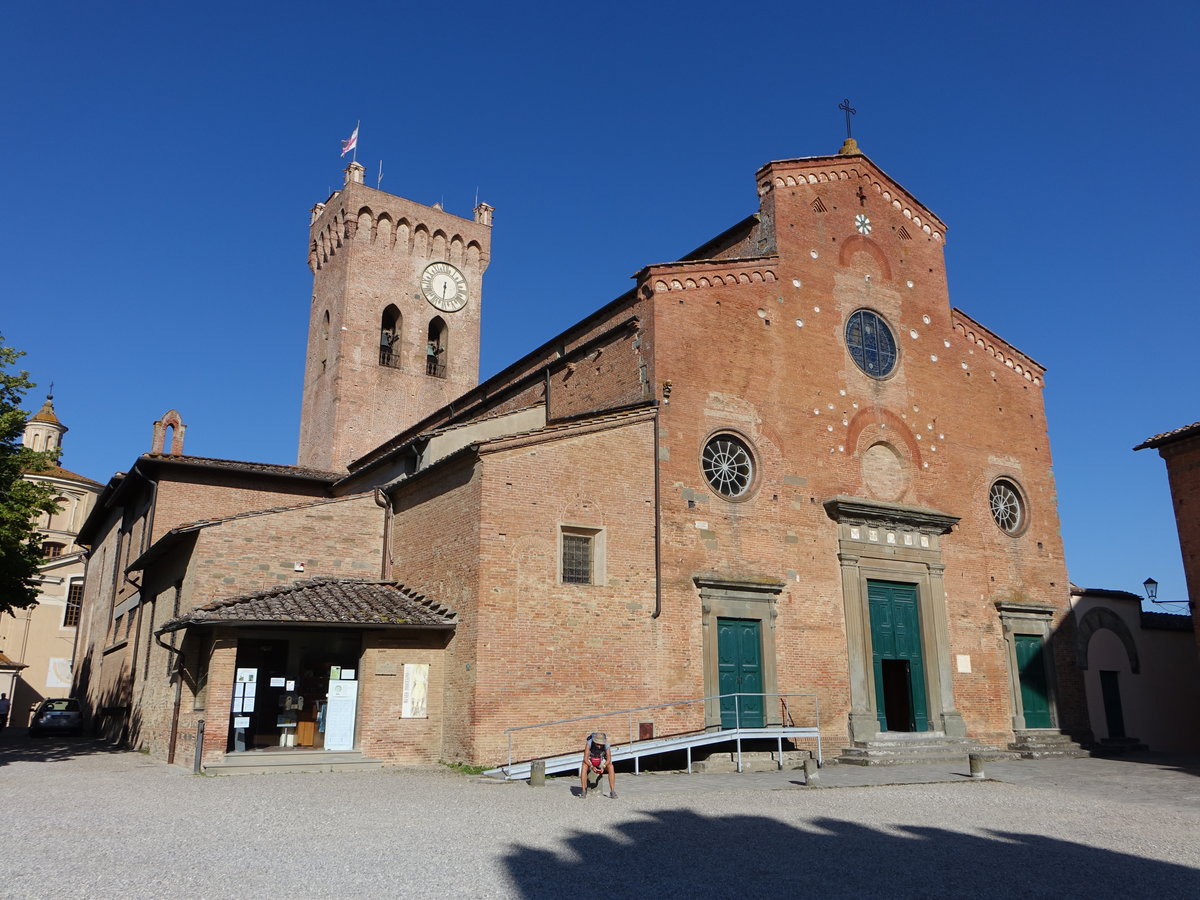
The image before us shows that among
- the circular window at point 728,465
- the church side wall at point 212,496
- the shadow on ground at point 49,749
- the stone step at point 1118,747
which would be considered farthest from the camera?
the church side wall at point 212,496

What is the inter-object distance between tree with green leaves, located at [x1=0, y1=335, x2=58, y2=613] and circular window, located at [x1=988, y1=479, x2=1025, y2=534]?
20.9 metres

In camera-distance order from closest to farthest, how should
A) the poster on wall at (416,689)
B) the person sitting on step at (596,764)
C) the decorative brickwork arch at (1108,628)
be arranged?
1. the person sitting on step at (596,764)
2. the poster on wall at (416,689)
3. the decorative brickwork arch at (1108,628)

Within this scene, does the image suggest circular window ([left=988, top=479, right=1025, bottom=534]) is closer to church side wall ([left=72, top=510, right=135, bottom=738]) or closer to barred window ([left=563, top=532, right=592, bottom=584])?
barred window ([left=563, top=532, right=592, bottom=584])

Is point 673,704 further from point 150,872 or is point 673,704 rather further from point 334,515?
point 150,872

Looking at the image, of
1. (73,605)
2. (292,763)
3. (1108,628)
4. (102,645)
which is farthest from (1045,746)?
(73,605)

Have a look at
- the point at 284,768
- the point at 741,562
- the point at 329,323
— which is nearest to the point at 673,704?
the point at 741,562

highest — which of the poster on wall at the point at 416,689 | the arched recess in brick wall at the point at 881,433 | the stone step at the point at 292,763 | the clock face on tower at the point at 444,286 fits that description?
the clock face on tower at the point at 444,286

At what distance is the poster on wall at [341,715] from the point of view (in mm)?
16109

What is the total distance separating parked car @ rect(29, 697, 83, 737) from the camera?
2628 centimetres

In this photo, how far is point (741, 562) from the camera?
18.5 m

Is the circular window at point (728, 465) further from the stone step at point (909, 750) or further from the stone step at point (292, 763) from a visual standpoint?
the stone step at point (292, 763)

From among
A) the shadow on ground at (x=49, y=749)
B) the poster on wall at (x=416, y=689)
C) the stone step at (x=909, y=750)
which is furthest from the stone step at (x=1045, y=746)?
the shadow on ground at (x=49, y=749)

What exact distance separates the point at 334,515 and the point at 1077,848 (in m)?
14.6

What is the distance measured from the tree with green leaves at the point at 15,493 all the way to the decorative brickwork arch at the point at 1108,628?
77.1 ft
